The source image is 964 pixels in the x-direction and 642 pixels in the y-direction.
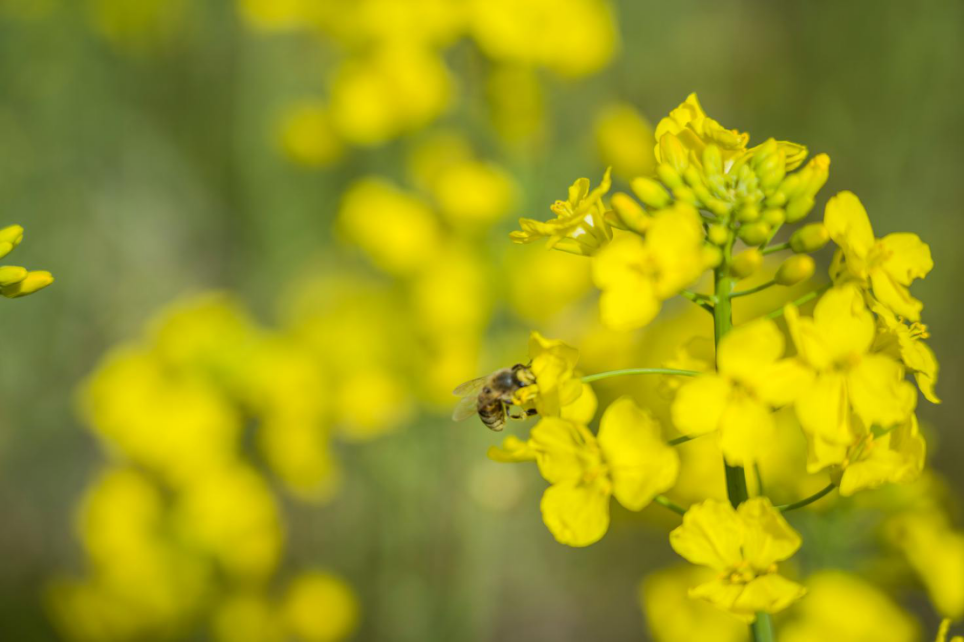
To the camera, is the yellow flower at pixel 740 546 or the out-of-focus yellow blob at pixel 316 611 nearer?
the yellow flower at pixel 740 546

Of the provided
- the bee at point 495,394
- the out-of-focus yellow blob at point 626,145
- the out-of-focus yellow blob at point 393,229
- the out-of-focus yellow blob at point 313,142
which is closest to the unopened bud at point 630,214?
the bee at point 495,394

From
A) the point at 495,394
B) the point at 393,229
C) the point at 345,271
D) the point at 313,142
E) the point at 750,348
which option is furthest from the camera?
the point at 345,271

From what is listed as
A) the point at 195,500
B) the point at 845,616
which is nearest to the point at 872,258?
the point at 845,616

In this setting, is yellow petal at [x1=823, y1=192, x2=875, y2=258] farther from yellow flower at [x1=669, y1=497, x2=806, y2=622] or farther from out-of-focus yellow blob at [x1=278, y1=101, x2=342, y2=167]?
out-of-focus yellow blob at [x1=278, y1=101, x2=342, y2=167]

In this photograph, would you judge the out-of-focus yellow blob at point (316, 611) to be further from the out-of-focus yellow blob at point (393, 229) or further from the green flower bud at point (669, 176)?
the green flower bud at point (669, 176)

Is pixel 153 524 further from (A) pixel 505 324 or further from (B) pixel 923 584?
(B) pixel 923 584

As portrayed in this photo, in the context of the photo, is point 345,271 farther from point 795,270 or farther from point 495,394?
point 795,270

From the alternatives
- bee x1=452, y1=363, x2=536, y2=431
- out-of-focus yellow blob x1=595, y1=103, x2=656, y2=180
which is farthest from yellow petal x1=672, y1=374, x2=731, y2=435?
out-of-focus yellow blob x1=595, y1=103, x2=656, y2=180
